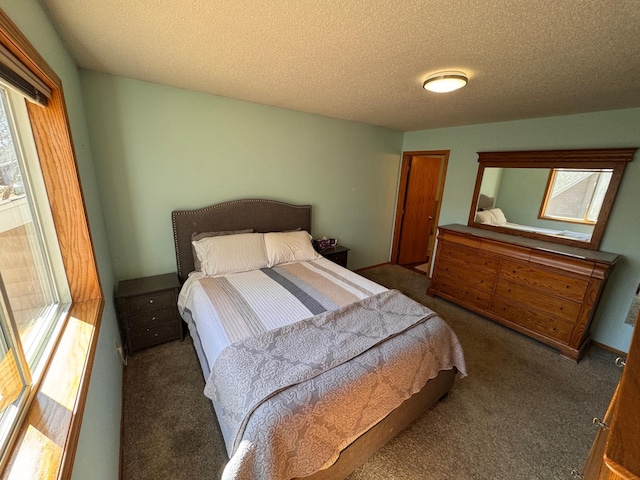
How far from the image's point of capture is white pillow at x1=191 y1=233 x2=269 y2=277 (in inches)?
89.7

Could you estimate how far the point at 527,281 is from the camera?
246cm

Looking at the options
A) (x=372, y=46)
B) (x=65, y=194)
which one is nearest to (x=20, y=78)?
(x=65, y=194)

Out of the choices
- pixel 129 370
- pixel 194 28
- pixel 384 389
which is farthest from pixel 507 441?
pixel 194 28

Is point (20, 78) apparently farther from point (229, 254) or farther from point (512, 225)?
point (512, 225)

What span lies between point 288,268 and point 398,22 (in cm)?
195

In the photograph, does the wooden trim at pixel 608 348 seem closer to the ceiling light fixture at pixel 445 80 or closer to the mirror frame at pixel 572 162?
the mirror frame at pixel 572 162

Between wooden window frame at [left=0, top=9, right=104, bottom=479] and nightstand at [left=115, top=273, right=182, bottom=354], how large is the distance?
23.6 inches

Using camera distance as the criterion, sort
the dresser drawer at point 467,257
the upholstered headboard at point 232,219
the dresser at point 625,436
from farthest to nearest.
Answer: the dresser drawer at point 467,257 → the upholstered headboard at point 232,219 → the dresser at point 625,436

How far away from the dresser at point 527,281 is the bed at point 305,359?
1.35m

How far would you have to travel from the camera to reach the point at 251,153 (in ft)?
8.82

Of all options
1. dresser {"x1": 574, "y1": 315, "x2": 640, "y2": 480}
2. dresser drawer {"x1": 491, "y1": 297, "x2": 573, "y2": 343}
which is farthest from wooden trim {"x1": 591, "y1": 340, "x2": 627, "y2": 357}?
dresser {"x1": 574, "y1": 315, "x2": 640, "y2": 480}

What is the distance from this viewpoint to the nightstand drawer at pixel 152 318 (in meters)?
2.06

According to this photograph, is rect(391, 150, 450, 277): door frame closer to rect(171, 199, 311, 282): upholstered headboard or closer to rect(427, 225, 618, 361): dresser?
rect(427, 225, 618, 361): dresser

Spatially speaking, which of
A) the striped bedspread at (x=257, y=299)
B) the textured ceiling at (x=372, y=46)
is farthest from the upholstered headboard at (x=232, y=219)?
the textured ceiling at (x=372, y=46)
